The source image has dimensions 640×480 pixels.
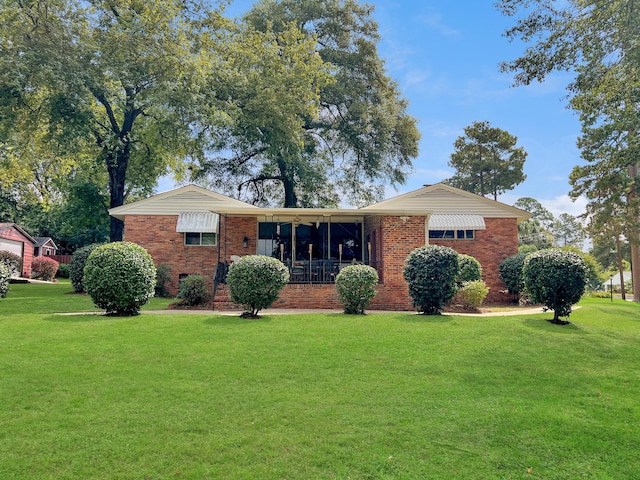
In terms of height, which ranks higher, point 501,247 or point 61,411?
point 501,247

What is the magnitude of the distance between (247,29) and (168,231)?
13.9 metres

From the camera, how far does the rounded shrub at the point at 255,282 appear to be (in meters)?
10.5

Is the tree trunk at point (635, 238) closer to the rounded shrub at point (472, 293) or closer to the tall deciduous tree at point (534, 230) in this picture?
the tall deciduous tree at point (534, 230)

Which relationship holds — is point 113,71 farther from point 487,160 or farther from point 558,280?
point 487,160

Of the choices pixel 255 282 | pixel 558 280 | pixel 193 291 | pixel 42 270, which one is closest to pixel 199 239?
pixel 193 291

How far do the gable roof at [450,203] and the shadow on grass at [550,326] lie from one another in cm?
962

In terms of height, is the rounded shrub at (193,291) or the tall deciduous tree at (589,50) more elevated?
the tall deciduous tree at (589,50)

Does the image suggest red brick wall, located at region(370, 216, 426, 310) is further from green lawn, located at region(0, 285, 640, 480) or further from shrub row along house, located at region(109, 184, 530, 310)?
green lawn, located at region(0, 285, 640, 480)

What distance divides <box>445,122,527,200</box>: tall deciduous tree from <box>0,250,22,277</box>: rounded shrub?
3591 centimetres

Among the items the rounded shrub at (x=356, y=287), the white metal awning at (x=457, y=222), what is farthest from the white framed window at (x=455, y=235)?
the rounded shrub at (x=356, y=287)

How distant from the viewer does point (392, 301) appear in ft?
47.5

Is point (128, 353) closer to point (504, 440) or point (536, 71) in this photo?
point (504, 440)

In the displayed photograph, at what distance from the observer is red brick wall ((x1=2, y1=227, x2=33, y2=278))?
2826cm

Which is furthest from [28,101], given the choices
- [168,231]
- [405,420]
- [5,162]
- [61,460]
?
[405,420]
